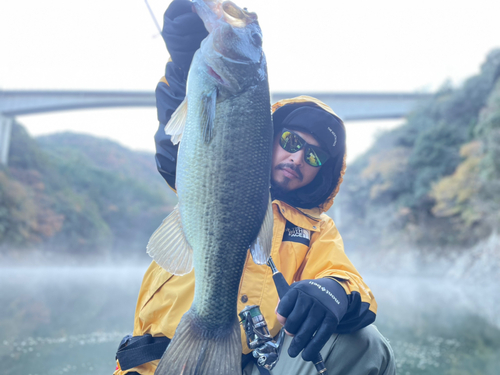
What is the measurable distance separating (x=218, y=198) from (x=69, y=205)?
118 ft

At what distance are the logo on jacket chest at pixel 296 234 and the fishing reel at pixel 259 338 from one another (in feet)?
2.05

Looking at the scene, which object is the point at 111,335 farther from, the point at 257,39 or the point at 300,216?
the point at 257,39

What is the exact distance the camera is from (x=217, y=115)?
1.81 meters

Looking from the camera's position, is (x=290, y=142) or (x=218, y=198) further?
(x=290, y=142)

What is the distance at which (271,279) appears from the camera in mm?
2352

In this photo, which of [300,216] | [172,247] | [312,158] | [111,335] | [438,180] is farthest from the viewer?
[438,180]

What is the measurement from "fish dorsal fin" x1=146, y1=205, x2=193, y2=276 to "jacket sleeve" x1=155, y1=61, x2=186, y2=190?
55cm

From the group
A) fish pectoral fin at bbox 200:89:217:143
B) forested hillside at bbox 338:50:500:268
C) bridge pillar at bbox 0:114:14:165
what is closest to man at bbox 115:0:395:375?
fish pectoral fin at bbox 200:89:217:143

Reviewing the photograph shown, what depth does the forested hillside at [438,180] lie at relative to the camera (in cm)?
1798

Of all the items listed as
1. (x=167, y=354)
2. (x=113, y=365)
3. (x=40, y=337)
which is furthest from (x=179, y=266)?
(x=40, y=337)

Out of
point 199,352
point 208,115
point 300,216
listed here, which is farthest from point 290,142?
point 199,352

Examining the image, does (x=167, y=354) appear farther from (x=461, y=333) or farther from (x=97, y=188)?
(x=97, y=188)

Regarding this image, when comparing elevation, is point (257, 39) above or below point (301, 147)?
above

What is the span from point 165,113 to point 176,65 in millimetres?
300
